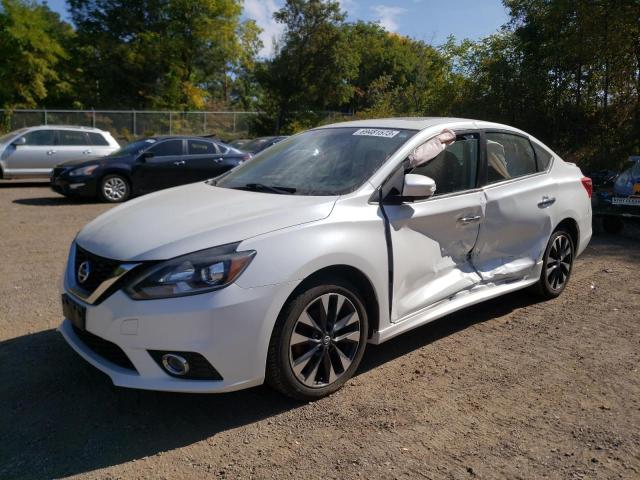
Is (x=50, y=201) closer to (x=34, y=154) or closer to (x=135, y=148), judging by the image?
(x=135, y=148)

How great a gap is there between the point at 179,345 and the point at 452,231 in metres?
2.14

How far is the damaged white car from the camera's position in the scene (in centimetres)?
302

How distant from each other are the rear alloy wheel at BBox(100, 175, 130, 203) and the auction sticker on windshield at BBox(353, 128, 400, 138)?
916 centimetres

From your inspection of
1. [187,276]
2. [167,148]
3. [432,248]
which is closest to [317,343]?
[187,276]

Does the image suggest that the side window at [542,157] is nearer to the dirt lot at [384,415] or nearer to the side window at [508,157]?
the side window at [508,157]

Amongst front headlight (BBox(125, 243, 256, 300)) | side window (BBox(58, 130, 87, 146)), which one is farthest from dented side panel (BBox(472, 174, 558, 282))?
side window (BBox(58, 130, 87, 146))

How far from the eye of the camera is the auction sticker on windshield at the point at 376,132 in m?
4.25

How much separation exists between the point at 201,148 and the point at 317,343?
1072cm

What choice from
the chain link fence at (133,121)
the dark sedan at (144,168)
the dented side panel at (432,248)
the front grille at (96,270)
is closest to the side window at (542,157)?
the dented side panel at (432,248)

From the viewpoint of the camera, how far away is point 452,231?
4188 millimetres

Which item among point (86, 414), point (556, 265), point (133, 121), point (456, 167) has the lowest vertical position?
point (86, 414)

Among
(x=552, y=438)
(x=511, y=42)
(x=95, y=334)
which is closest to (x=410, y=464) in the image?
(x=552, y=438)

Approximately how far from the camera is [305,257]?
3.21 meters

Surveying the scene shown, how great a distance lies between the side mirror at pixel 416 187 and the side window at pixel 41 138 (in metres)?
13.7
